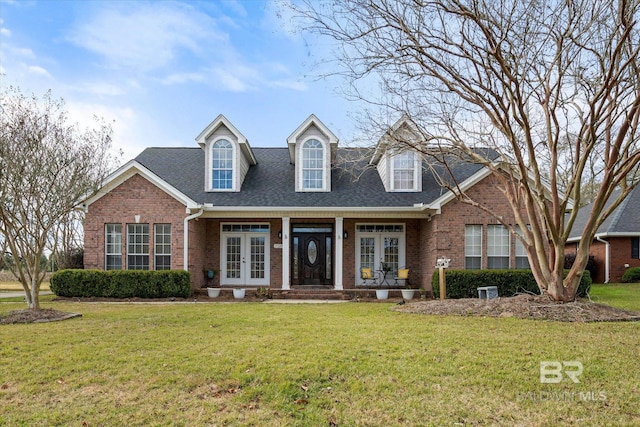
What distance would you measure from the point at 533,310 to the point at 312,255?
852cm

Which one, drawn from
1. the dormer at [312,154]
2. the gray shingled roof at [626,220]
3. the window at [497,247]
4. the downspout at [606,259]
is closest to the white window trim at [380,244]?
the dormer at [312,154]

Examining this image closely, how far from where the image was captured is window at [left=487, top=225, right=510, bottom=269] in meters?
14.7

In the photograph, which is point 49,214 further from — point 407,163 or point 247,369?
point 407,163

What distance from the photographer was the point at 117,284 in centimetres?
1395

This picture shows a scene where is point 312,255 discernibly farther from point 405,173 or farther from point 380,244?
point 405,173

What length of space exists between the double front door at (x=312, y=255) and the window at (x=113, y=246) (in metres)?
6.09

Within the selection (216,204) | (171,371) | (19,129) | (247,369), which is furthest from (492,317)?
(19,129)

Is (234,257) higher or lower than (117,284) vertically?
higher

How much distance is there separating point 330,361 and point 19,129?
347 inches

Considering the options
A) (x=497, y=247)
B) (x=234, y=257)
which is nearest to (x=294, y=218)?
(x=234, y=257)

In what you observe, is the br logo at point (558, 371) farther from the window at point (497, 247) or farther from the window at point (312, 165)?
the window at point (312, 165)

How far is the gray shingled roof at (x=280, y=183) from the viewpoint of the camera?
1551cm

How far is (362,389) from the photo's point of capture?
4.70 meters

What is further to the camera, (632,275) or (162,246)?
(632,275)
